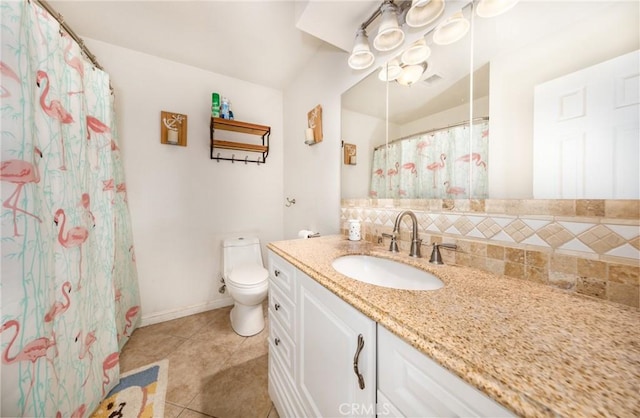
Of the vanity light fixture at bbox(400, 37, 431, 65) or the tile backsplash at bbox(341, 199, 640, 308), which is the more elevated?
the vanity light fixture at bbox(400, 37, 431, 65)

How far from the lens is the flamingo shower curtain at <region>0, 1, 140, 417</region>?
2.29 feet

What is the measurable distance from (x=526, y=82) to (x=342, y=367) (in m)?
1.04

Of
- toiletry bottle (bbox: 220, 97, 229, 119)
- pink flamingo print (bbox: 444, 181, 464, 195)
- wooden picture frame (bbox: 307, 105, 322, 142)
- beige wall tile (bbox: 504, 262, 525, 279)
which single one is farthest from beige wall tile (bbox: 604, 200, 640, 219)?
toiletry bottle (bbox: 220, 97, 229, 119)

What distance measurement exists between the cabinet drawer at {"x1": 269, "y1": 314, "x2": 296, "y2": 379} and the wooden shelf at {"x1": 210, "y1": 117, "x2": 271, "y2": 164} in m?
1.55

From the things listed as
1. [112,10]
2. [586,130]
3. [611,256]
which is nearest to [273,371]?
[611,256]

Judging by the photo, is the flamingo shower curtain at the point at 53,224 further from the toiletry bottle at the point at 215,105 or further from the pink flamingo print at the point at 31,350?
the toiletry bottle at the point at 215,105

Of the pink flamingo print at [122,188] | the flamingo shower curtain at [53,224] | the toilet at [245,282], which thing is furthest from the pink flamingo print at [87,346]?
the pink flamingo print at [122,188]

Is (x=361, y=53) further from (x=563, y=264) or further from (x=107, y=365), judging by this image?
(x=107, y=365)

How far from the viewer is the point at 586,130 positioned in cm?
55

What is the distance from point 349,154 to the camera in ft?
4.50

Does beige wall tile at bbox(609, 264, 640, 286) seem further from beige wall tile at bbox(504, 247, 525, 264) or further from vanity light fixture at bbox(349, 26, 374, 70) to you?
vanity light fixture at bbox(349, 26, 374, 70)

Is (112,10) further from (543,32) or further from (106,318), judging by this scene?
(543,32)

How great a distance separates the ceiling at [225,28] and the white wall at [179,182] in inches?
6.3

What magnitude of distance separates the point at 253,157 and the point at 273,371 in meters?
1.78
